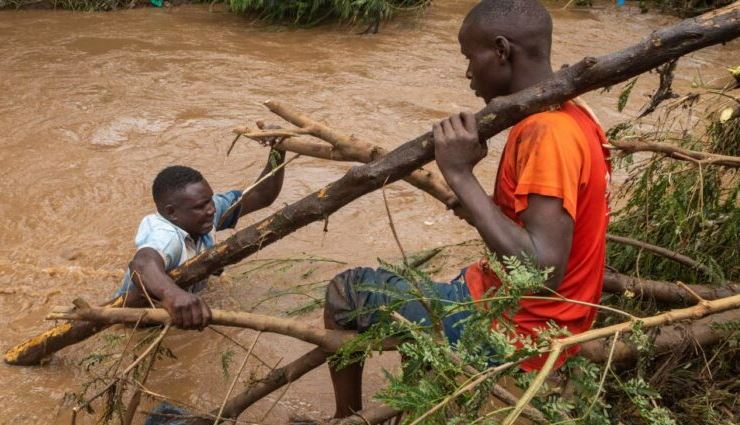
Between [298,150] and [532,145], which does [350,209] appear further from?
[532,145]

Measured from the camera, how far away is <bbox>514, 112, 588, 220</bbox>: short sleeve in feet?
6.50

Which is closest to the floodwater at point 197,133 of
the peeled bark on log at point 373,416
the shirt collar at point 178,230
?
the peeled bark on log at point 373,416

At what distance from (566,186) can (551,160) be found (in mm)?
80

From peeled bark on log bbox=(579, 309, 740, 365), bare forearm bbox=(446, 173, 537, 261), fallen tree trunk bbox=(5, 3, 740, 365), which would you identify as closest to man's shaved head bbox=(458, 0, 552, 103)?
fallen tree trunk bbox=(5, 3, 740, 365)

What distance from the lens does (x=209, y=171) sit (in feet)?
17.5

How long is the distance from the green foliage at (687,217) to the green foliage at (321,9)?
543 cm

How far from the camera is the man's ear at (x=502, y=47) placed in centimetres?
215

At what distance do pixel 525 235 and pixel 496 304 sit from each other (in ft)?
0.90

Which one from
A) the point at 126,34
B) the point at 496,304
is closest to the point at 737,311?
the point at 496,304

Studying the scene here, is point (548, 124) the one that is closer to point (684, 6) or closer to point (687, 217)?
point (687, 217)

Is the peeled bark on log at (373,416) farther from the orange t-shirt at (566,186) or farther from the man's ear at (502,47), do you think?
the man's ear at (502,47)

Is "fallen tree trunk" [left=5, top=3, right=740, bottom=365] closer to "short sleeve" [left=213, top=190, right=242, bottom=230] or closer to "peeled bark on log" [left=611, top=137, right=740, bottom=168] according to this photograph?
"peeled bark on log" [left=611, top=137, right=740, bottom=168]

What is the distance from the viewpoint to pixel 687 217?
2889 millimetres

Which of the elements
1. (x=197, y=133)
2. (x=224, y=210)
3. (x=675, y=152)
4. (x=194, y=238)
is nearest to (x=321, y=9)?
(x=197, y=133)
